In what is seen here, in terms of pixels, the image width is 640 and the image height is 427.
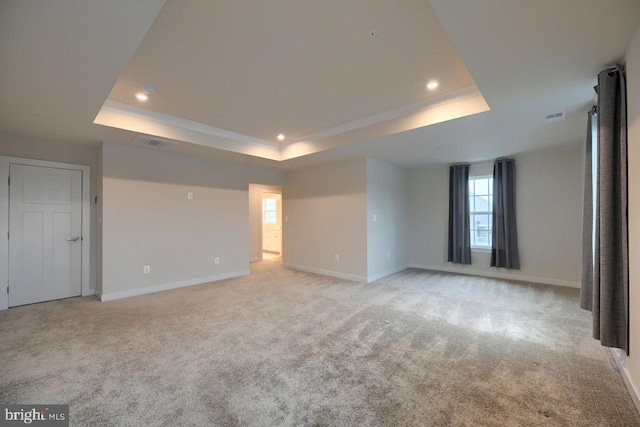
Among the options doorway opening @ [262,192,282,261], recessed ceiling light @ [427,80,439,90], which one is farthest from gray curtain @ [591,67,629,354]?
doorway opening @ [262,192,282,261]

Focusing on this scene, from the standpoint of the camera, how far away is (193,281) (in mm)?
5000

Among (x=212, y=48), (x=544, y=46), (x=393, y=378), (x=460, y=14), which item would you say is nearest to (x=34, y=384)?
(x=393, y=378)

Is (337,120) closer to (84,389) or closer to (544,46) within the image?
(544,46)

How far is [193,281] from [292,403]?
151 inches

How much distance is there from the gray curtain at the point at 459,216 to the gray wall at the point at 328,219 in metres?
2.20

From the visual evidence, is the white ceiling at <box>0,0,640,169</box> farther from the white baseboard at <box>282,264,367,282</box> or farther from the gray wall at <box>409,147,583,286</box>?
the white baseboard at <box>282,264,367,282</box>

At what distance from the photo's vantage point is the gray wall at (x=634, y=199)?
5.67 ft

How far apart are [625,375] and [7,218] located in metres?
6.93

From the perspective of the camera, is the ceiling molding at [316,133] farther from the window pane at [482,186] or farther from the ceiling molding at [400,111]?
the window pane at [482,186]

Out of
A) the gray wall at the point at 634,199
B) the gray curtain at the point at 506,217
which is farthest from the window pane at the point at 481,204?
the gray wall at the point at 634,199

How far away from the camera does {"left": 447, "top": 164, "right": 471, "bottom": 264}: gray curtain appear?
19.1ft

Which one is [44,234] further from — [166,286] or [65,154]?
[166,286]

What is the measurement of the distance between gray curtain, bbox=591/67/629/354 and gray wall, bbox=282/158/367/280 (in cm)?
338

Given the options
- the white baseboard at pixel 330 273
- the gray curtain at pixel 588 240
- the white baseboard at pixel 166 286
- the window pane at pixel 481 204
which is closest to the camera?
the gray curtain at pixel 588 240
